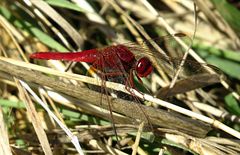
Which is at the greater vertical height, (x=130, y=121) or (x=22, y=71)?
(x=22, y=71)

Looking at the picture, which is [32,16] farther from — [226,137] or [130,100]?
[226,137]

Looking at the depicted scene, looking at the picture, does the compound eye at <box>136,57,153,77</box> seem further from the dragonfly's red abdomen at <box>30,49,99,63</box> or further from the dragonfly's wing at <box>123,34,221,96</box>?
the dragonfly's red abdomen at <box>30,49,99,63</box>

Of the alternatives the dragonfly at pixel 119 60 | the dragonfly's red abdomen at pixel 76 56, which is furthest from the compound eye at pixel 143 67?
the dragonfly's red abdomen at pixel 76 56

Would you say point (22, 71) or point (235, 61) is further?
point (235, 61)

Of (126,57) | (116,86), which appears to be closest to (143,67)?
(126,57)

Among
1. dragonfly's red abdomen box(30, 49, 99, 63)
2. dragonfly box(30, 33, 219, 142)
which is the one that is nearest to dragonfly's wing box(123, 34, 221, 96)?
dragonfly box(30, 33, 219, 142)

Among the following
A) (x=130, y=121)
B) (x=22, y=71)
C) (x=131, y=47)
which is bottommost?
(x=130, y=121)

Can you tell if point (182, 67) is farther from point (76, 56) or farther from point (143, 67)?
point (76, 56)

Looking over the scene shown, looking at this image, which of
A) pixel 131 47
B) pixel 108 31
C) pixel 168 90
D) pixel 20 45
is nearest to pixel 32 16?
pixel 20 45
